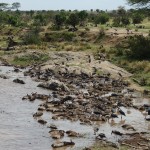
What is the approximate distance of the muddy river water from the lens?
68.0ft

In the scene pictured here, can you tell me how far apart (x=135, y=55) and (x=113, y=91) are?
14.0m

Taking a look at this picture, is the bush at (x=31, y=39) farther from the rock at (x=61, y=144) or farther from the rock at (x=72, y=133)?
the rock at (x=61, y=144)

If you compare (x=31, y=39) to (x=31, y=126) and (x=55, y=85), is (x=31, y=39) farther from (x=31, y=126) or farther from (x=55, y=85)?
(x=31, y=126)

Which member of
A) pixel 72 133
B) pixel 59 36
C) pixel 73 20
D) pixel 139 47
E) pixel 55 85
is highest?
pixel 73 20

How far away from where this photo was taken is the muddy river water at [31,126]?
68.0 feet

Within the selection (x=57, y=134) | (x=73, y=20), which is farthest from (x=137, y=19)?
(x=57, y=134)

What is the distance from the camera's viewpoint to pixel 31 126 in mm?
23672

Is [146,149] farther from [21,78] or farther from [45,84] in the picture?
[21,78]

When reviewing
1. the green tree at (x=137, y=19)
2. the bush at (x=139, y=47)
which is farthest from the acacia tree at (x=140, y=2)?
the green tree at (x=137, y=19)

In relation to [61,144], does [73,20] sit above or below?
above

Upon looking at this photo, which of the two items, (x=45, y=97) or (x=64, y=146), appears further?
(x=45, y=97)

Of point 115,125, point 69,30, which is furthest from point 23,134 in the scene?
point 69,30

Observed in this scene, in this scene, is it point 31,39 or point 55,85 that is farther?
point 31,39

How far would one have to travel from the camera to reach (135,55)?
47.3m
